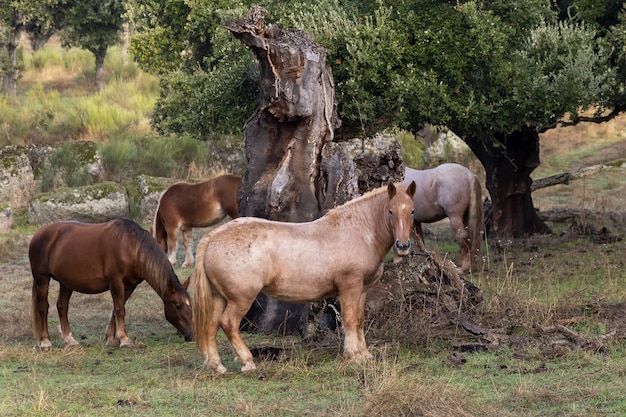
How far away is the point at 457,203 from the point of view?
15.3m

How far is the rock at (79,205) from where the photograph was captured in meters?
20.4

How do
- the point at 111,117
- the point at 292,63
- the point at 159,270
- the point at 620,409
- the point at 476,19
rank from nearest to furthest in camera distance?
the point at 620,409, the point at 159,270, the point at 292,63, the point at 476,19, the point at 111,117

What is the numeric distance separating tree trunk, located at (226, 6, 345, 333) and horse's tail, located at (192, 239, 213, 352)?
2130mm

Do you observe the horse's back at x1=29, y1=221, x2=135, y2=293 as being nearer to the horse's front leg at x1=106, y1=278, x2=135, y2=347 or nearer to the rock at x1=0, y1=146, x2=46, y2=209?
the horse's front leg at x1=106, y1=278, x2=135, y2=347

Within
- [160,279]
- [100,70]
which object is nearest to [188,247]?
[160,279]

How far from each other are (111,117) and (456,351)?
2141 cm

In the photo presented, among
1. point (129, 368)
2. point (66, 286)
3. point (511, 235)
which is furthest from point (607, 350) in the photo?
point (511, 235)

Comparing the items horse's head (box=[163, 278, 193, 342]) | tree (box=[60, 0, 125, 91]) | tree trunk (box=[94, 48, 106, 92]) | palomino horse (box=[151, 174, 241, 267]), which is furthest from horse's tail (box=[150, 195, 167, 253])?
tree trunk (box=[94, 48, 106, 92])

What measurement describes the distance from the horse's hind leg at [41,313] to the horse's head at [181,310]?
1313 millimetres

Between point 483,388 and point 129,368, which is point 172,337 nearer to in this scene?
point 129,368

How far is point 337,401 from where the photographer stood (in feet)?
23.5

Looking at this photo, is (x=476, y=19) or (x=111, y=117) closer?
(x=476, y=19)

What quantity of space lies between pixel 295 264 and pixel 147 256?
7.55ft

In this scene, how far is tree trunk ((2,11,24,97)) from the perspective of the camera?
1320 inches
